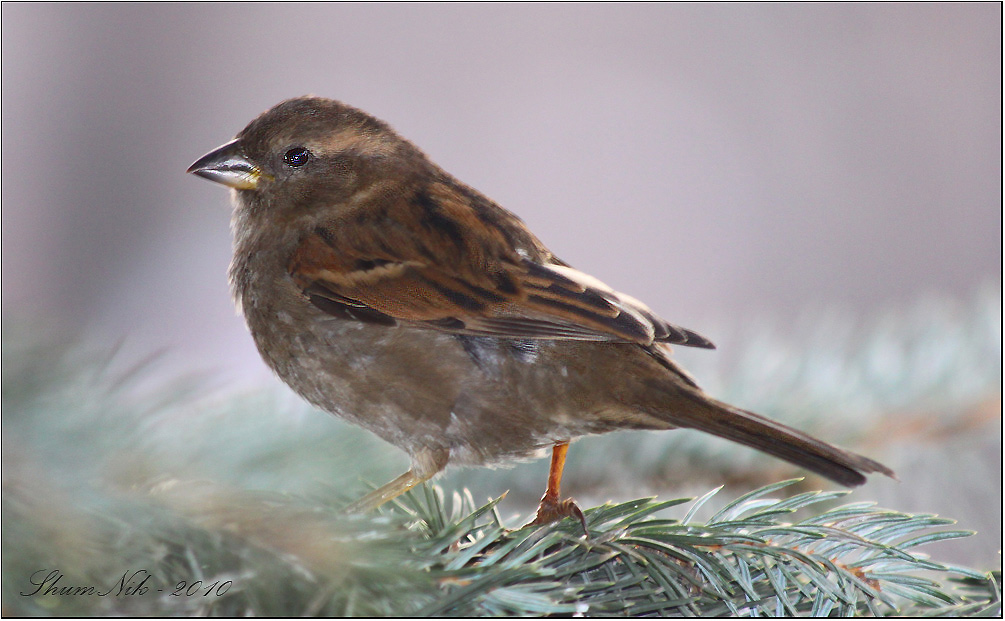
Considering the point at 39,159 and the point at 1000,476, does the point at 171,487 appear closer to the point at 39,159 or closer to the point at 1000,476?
the point at 1000,476

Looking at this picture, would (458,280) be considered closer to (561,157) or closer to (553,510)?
(553,510)

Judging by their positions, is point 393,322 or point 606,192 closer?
point 393,322

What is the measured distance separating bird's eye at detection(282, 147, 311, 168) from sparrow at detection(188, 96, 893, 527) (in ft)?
0.75

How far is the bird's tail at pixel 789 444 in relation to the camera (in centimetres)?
170

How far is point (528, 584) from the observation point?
1.24 metres

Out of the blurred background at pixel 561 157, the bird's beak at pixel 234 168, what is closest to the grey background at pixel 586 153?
the blurred background at pixel 561 157

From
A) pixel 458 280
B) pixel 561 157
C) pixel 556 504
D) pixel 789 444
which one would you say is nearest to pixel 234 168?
pixel 458 280

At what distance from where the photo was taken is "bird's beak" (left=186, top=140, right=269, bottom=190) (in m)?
2.31

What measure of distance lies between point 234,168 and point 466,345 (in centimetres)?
85

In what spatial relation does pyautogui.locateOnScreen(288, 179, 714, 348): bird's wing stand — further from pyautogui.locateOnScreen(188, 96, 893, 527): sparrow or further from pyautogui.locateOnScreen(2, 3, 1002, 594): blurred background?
pyautogui.locateOnScreen(2, 3, 1002, 594): blurred background

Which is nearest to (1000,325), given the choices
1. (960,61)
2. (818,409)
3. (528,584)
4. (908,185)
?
(818,409)

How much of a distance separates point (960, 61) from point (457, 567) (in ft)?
25.0

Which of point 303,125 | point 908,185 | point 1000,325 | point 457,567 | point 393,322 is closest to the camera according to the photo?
point 457,567

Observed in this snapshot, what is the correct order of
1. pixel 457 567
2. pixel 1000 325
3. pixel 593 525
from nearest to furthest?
1. pixel 457 567
2. pixel 593 525
3. pixel 1000 325
